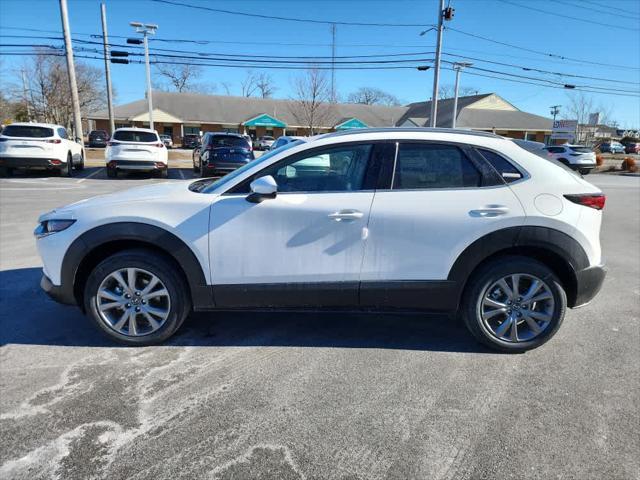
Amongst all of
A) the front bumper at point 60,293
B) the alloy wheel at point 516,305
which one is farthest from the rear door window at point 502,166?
the front bumper at point 60,293

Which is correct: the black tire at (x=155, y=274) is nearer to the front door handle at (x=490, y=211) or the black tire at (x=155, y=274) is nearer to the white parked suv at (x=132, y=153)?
the front door handle at (x=490, y=211)

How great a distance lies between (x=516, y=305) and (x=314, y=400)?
1.79m

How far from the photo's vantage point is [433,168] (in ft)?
11.0

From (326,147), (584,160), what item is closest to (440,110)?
(584,160)

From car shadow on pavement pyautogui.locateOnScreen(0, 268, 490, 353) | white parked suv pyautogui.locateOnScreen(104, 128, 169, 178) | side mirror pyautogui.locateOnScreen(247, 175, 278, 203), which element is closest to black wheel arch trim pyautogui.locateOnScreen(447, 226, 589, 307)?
car shadow on pavement pyautogui.locateOnScreen(0, 268, 490, 353)

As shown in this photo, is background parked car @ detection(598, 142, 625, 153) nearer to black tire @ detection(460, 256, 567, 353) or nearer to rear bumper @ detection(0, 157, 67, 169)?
rear bumper @ detection(0, 157, 67, 169)

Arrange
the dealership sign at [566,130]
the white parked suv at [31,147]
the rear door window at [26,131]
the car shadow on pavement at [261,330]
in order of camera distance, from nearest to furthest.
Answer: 1. the car shadow on pavement at [261,330]
2. the white parked suv at [31,147]
3. the rear door window at [26,131]
4. the dealership sign at [566,130]

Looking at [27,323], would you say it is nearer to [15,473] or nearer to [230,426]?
[15,473]

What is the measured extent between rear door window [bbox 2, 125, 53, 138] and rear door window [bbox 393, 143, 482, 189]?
47.8 ft

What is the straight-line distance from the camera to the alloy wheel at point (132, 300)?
3334mm

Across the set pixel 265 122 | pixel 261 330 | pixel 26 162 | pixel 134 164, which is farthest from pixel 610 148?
pixel 261 330

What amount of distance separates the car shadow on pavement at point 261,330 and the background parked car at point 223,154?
10.3 meters

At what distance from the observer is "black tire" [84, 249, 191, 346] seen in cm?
330

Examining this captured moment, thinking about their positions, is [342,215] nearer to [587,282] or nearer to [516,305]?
[516,305]
